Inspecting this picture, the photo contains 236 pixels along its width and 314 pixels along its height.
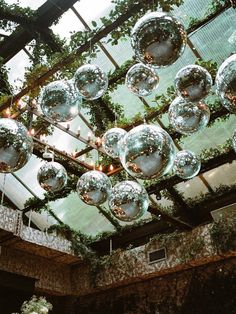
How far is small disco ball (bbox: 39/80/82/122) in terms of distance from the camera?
2553 millimetres

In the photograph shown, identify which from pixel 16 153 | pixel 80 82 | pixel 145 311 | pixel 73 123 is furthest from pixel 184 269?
pixel 16 153

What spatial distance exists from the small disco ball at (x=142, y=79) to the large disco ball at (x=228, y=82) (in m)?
1.08

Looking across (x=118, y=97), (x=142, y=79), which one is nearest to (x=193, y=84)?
(x=142, y=79)

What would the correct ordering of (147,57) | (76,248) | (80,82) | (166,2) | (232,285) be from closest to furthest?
(147,57)
(80,82)
(166,2)
(232,285)
(76,248)

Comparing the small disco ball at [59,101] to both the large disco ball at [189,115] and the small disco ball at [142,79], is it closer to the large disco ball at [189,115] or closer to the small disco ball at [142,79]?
the small disco ball at [142,79]

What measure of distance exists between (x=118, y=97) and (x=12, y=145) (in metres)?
4.51

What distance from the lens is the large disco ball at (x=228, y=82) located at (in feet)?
5.82

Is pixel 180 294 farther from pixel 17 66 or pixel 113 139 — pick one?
pixel 17 66

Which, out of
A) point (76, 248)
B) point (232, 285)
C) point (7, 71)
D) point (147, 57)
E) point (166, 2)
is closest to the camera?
point (147, 57)

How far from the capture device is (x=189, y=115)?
2.76 m

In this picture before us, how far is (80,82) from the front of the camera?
8.75ft

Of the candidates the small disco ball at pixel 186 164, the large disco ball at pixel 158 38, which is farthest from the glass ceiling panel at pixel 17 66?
the large disco ball at pixel 158 38

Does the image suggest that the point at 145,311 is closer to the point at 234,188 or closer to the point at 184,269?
the point at 184,269

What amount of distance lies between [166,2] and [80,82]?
1.58 meters
